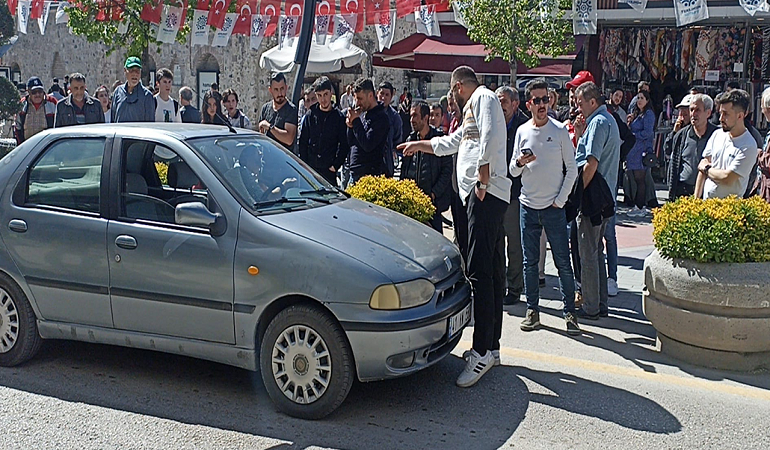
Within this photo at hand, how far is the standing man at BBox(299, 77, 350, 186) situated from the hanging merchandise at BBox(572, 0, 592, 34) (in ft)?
30.7

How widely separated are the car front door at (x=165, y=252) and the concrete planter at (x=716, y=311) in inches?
125

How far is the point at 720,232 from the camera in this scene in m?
5.67

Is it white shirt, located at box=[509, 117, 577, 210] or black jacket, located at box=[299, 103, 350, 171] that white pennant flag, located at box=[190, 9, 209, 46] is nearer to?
black jacket, located at box=[299, 103, 350, 171]

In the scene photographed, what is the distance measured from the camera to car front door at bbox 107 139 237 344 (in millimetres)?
4973

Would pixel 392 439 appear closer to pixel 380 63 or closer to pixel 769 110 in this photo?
pixel 769 110

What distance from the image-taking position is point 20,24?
867 inches

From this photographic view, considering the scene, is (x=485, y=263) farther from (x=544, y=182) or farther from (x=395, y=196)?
(x=395, y=196)

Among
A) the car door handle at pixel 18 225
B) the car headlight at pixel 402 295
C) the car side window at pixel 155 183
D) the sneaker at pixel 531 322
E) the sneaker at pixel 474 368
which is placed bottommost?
the sneaker at pixel 531 322

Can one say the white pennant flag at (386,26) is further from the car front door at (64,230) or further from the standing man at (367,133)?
the car front door at (64,230)

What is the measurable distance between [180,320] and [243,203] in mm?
830

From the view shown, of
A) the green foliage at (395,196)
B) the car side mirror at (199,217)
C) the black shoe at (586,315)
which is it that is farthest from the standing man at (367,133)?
the car side mirror at (199,217)

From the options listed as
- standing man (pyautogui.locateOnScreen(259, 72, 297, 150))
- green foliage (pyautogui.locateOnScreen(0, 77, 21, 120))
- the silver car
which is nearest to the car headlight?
the silver car

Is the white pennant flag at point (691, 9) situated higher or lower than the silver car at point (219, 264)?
higher

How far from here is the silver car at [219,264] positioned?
15.6 ft
